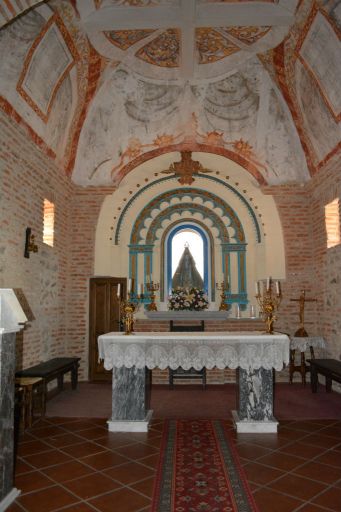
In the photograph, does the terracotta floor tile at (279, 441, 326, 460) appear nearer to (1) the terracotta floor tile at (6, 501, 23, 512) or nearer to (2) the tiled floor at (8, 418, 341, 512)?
(2) the tiled floor at (8, 418, 341, 512)

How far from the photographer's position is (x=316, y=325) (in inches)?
408

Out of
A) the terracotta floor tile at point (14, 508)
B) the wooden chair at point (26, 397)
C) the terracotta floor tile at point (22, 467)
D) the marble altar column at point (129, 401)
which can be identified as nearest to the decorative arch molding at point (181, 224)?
the wooden chair at point (26, 397)

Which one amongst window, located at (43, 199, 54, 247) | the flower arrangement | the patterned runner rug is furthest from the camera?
the flower arrangement

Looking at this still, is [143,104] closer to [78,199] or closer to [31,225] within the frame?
[78,199]

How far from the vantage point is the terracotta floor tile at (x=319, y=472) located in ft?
14.5

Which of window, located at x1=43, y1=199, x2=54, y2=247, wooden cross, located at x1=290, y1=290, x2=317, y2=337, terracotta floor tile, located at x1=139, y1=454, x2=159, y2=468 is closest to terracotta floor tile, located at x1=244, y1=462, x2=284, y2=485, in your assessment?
terracotta floor tile, located at x1=139, y1=454, x2=159, y2=468

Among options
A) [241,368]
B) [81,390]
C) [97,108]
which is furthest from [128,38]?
[81,390]

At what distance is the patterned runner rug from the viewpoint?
3840 millimetres

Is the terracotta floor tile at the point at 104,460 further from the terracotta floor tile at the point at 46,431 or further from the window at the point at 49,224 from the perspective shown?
the window at the point at 49,224

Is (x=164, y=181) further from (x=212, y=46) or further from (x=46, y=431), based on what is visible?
(x=46, y=431)

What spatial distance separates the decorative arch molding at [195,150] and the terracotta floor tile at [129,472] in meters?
7.65

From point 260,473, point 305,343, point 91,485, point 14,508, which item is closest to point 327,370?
point 305,343

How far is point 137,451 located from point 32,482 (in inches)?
53.0

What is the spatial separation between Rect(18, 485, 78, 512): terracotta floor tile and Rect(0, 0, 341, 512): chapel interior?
361 cm
